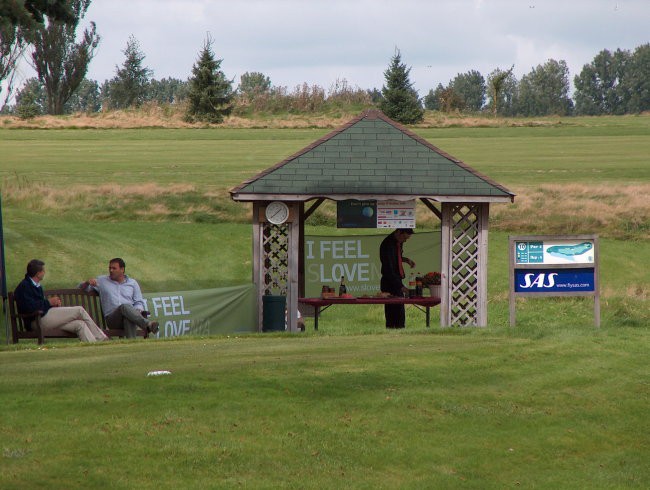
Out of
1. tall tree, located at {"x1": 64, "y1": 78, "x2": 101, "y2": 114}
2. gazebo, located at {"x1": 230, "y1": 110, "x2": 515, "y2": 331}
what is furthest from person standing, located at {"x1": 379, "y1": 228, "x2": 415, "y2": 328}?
tall tree, located at {"x1": 64, "y1": 78, "x2": 101, "y2": 114}

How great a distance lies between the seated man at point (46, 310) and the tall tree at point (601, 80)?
14350 centimetres

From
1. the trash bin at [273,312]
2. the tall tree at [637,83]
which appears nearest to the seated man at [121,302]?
the trash bin at [273,312]

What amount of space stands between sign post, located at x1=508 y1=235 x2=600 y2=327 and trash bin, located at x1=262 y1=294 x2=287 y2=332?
4.30 meters

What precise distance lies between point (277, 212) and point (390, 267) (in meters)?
2.21

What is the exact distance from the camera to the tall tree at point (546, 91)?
159 m

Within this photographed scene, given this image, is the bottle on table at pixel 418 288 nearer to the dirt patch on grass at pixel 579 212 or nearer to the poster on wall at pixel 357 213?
the poster on wall at pixel 357 213

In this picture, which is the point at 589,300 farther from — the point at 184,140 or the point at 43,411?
the point at 184,140

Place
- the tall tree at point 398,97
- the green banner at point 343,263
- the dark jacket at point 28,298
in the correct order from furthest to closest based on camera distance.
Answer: the tall tree at point 398,97, the green banner at point 343,263, the dark jacket at point 28,298

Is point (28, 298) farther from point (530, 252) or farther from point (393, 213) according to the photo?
point (530, 252)

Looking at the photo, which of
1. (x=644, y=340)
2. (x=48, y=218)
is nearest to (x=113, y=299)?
(x=644, y=340)

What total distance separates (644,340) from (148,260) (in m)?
14.5

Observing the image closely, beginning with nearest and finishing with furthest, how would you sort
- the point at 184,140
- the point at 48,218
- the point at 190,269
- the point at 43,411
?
the point at 43,411 → the point at 190,269 → the point at 48,218 → the point at 184,140

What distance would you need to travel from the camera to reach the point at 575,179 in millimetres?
40281

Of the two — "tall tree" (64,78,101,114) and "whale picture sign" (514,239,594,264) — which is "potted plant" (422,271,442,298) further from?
"tall tree" (64,78,101,114)
